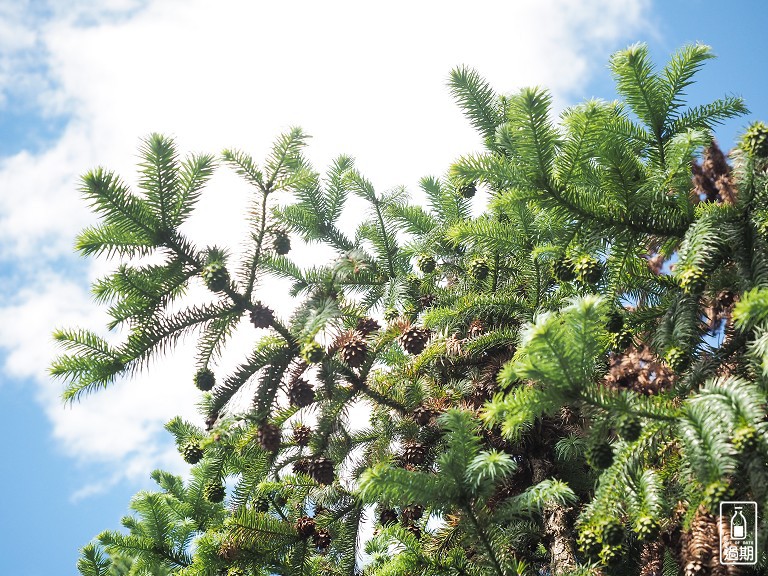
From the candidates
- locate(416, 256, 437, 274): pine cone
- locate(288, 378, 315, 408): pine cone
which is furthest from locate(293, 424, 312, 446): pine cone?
locate(416, 256, 437, 274): pine cone

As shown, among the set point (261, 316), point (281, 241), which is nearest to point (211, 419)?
point (261, 316)

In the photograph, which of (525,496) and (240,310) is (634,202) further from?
(240,310)

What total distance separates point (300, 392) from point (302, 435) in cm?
52

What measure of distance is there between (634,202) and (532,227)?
2.89 feet

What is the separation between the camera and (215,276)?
292 cm

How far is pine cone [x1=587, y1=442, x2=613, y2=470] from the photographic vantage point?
2.58m

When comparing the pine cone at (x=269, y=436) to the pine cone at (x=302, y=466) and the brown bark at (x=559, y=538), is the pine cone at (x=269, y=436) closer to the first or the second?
the pine cone at (x=302, y=466)

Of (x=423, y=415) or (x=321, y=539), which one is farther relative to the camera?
(x=321, y=539)

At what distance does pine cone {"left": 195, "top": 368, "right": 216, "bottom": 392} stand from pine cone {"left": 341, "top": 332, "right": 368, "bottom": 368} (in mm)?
623

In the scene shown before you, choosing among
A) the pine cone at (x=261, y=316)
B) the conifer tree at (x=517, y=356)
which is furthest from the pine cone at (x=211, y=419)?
the pine cone at (x=261, y=316)

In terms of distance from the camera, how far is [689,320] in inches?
112

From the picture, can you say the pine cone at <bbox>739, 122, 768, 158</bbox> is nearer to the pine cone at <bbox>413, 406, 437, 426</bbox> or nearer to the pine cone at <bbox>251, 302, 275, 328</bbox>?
the pine cone at <bbox>413, 406, 437, 426</bbox>

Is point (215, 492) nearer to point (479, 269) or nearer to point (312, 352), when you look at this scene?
point (312, 352)

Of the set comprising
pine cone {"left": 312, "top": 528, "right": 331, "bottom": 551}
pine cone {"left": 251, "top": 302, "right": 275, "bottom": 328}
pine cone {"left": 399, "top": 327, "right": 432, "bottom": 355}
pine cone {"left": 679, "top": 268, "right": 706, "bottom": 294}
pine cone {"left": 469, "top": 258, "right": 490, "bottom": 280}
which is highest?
pine cone {"left": 469, "top": 258, "right": 490, "bottom": 280}
